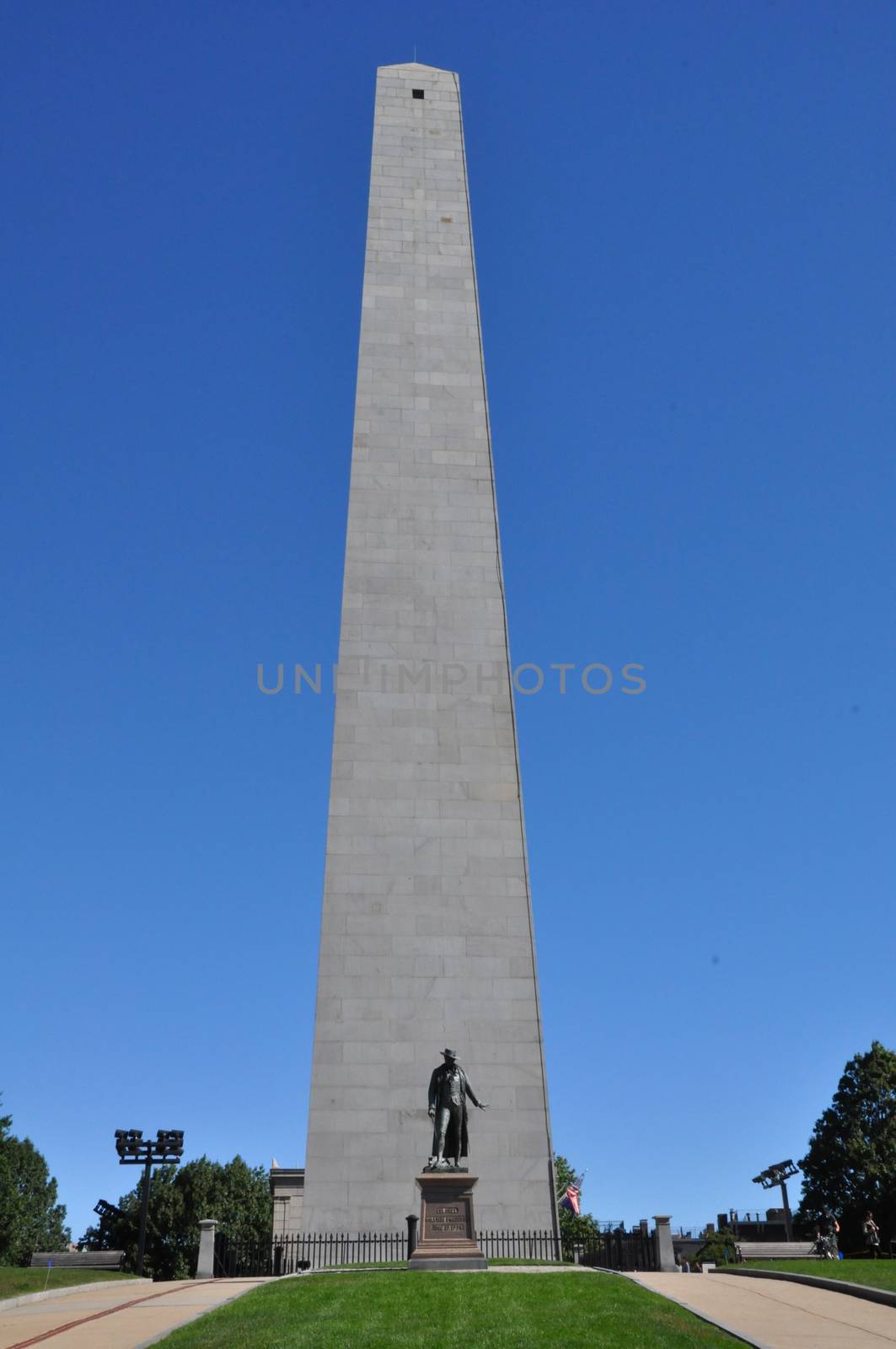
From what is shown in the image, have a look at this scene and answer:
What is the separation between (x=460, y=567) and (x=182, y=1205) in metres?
49.8

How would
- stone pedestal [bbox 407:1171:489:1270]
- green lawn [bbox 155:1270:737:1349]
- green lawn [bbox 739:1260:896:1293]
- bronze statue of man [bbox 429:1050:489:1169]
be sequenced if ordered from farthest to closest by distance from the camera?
bronze statue of man [bbox 429:1050:489:1169], stone pedestal [bbox 407:1171:489:1270], green lawn [bbox 739:1260:896:1293], green lawn [bbox 155:1270:737:1349]

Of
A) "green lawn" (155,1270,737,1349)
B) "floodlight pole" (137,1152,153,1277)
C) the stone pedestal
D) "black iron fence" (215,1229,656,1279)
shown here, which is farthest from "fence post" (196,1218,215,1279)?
"green lawn" (155,1270,737,1349)

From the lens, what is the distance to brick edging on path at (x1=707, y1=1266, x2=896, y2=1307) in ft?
57.3

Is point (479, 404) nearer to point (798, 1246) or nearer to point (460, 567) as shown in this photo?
point (460, 567)

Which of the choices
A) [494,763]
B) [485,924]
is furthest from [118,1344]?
[494,763]

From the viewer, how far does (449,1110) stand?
2209 centimetres

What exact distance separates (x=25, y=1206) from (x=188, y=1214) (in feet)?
34.5

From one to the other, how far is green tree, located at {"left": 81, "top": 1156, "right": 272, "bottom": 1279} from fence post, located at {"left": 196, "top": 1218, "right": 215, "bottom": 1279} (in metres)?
42.9

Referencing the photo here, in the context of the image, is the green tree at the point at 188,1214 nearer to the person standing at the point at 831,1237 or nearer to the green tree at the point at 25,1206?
the green tree at the point at 25,1206

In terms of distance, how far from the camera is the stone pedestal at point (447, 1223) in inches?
803

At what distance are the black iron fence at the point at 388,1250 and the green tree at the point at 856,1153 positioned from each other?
34378 mm

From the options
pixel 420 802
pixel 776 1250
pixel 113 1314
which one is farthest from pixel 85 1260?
pixel 776 1250

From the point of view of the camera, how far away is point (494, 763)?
111 ft

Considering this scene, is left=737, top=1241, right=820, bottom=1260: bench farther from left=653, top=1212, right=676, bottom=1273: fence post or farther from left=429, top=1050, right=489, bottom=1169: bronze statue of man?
left=429, top=1050, right=489, bottom=1169: bronze statue of man
